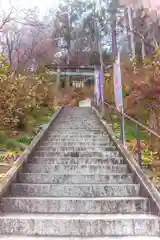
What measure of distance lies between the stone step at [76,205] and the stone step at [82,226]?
1.58 feet

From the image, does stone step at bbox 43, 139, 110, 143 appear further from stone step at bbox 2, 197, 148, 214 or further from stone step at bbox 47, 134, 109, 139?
stone step at bbox 2, 197, 148, 214

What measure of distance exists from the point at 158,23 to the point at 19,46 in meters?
9.80

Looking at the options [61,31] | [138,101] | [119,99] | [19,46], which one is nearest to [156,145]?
[119,99]

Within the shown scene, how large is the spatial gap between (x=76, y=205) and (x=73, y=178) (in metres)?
1.22

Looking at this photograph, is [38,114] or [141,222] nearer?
[141,222]

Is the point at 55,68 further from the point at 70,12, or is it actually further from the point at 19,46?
the point at 70,12

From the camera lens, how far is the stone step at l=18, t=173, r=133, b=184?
582 cm

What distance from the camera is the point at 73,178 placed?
5898 millimetres

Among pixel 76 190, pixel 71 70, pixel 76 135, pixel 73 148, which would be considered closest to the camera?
pixel 76 190

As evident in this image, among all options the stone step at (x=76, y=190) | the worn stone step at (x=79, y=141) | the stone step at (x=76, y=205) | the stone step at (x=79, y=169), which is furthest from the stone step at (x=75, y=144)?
the stone step at (x=76, y=205)

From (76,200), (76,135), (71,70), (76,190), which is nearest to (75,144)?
(76,135)

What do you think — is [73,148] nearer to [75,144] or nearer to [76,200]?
[75,144]

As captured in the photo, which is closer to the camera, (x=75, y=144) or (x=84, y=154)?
(x=84, y=154)

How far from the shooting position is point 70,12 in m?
37.3
